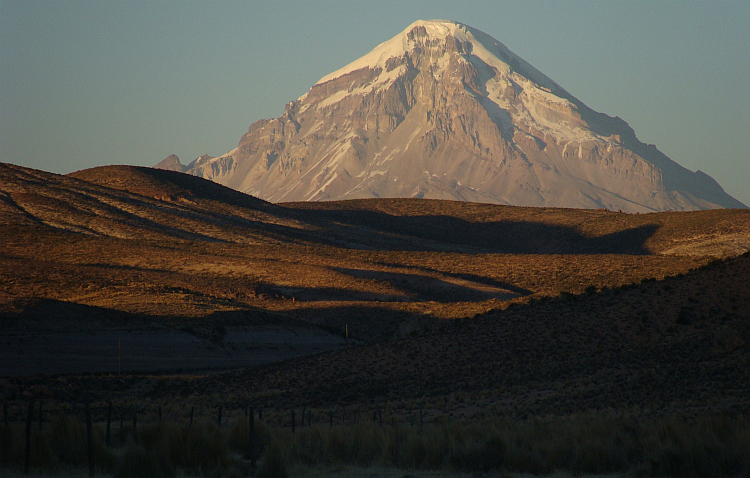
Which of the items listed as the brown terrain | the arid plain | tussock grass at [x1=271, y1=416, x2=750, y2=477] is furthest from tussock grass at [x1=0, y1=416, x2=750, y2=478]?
the brown terrain

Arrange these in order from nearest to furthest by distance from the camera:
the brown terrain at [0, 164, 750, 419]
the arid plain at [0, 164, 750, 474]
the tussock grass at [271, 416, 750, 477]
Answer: the tussock grass at [271, 416, 750, 477] < the arid plain at [0, 164, 750, 474] < the brown terrain at [0, 164, 750, 419]

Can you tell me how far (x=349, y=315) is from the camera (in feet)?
189

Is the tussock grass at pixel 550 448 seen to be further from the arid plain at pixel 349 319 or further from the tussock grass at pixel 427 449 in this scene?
the arid plain at pixel 349 319

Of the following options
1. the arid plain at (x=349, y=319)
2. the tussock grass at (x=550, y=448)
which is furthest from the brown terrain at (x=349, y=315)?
the tussock grass at (x=550, y=448)

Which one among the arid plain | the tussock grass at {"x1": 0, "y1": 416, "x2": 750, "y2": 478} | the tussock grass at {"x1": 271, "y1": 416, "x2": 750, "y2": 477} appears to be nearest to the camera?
the tussock grass at {"x1": 271, "y1": 416, "x2": 750, "y2": 477}

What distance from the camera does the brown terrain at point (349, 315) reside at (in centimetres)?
2828

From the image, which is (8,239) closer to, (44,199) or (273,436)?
(44,199)

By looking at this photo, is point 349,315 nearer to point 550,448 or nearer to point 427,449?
point 427,449

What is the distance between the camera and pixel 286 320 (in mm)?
51531

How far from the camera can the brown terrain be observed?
28.3 metres

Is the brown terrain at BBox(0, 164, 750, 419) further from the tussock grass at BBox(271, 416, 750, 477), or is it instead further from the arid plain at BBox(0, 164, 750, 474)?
the tussock grass at BBox(271, 416, 750, 477)

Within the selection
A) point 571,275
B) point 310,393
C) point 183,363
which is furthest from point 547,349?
point 571,275

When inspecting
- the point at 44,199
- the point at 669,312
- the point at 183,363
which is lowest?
the point at 183,363

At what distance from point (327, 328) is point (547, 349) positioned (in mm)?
20325
